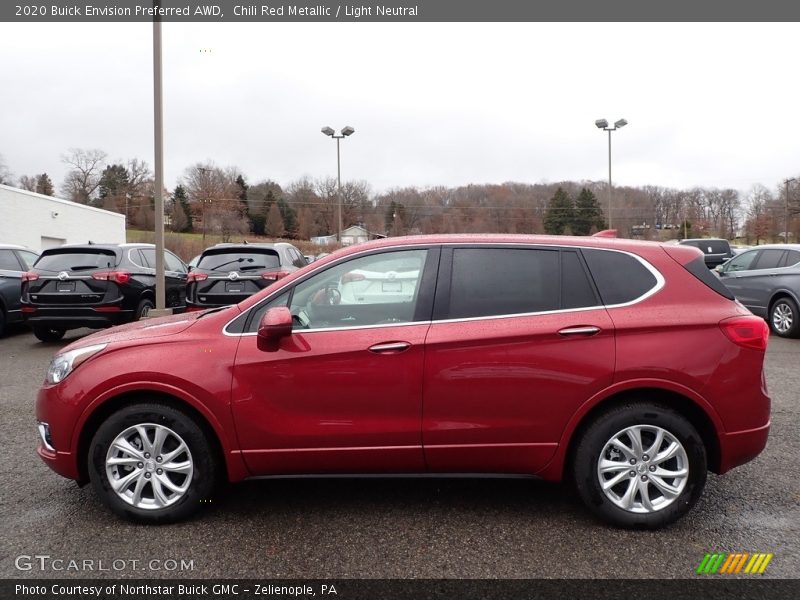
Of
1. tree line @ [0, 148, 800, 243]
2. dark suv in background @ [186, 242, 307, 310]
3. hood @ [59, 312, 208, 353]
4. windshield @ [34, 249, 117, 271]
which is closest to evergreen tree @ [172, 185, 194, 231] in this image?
tree line @ [0, 148, 800, 243]

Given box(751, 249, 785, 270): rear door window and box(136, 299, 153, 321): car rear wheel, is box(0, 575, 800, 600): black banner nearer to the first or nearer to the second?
box(136, 299, 153, 321): car rear wheel

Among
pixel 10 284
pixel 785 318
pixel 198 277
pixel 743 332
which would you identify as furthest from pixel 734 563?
pixel 10 284

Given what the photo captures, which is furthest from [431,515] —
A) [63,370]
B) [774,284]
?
[774,284]

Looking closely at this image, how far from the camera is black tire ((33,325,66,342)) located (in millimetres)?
9446

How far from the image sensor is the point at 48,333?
32.4 ft

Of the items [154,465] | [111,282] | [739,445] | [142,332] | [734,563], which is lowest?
[734,563]

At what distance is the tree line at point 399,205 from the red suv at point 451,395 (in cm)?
2679

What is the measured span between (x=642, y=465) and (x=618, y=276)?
106 centimetres

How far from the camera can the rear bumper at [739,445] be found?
124 inches

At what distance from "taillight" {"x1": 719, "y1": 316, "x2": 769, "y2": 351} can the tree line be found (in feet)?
88.1

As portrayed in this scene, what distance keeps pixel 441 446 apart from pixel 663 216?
53070 mm

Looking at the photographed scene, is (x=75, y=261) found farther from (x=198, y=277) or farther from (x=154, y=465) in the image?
(x=154, y=465)

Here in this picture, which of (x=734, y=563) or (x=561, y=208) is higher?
(x=561, y=208)
